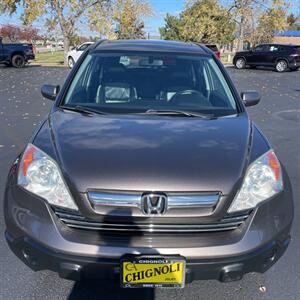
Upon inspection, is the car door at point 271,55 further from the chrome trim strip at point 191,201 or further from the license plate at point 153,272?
the license plate at point 153,272

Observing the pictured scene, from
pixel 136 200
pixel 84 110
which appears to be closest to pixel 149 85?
→ pixel 84 110

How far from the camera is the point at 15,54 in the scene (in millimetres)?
25375

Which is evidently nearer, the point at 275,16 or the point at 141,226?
the point at 141,226

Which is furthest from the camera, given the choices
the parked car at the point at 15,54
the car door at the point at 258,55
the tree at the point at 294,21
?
the tree at the point at 294,21

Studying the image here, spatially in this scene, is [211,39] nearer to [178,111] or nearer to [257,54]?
[257,54]

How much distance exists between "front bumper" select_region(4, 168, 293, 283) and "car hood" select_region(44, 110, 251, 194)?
256 millimetres

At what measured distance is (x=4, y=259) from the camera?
3115 mm

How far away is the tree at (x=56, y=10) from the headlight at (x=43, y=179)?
26.2 metres

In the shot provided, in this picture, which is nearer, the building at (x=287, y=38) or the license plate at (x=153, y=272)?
the license plate at (x=153, y=272)

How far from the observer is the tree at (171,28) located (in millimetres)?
51847

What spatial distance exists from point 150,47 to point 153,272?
2.50m

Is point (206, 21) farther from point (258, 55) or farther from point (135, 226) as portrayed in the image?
point (135, 226)

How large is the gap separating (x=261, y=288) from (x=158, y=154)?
1.21 meters

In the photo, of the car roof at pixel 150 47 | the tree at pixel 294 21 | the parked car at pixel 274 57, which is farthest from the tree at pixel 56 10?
the tree at pixel 294 21
